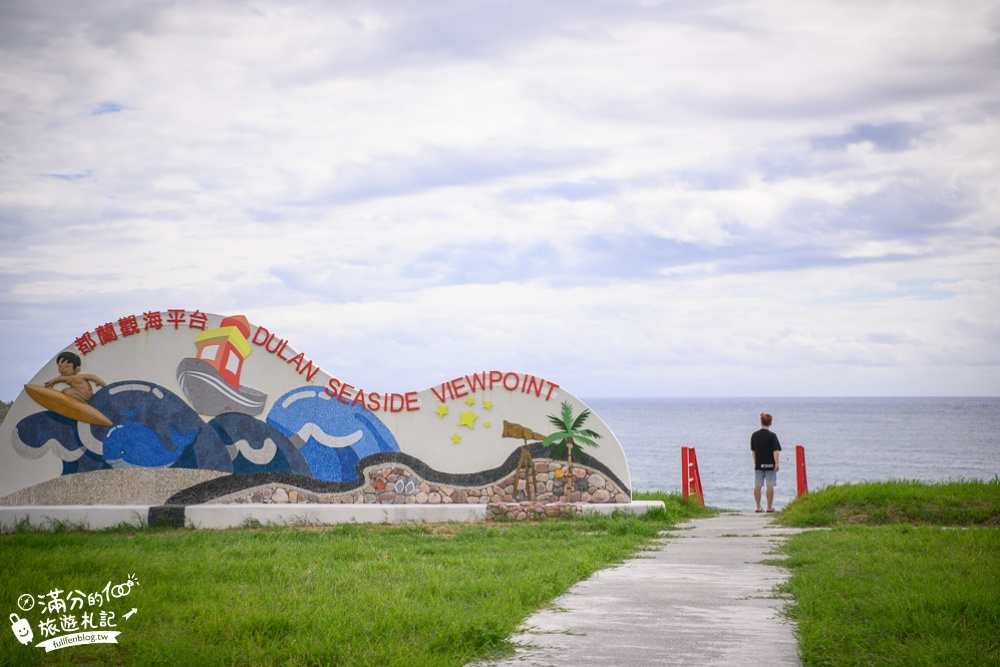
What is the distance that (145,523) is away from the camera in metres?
13.7

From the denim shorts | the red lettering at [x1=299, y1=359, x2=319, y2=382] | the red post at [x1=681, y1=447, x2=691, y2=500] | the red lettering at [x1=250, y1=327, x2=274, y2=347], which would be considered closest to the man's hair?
the red lettering at [x1=250, y1=327, x2=274, y2=347]

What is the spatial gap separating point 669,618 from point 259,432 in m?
8.49

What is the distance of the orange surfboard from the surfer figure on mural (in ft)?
0.26

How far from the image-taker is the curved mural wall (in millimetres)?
14109

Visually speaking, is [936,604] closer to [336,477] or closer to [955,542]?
[955,542]

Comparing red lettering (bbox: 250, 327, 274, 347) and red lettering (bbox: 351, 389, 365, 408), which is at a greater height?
red lettering (bbox: 250, 327, 274, 347)

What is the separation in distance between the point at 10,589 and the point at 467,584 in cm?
361

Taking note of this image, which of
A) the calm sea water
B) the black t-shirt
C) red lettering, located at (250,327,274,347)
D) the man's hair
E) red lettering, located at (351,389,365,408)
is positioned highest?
red lettering, located at (250,327,274,347)

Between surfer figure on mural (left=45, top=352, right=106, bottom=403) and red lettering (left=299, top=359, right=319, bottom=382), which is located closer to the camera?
surfer figure on mural (left=45, top=352, right=106, bottom=403)

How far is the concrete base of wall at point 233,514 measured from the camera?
1362cm

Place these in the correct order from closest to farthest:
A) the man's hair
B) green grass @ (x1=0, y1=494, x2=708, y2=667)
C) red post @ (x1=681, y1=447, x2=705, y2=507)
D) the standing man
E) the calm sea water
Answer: green grass @ (x1=0, y1=494, x2=708, y2=667) < the man's hair < the standing man < red post @ (x1=681, y1=447, x2=705, y2=507) < the calm sea water

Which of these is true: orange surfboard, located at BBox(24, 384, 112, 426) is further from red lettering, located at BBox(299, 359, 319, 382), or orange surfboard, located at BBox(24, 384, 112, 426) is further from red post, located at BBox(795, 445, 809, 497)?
red post, located at BBox(795, 445, 809, 497)

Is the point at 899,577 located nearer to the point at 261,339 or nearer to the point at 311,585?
the point at 311,585

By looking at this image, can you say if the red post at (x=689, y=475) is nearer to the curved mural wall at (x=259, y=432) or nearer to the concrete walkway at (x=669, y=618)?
the curved mural wall at (x=259, y=432)
